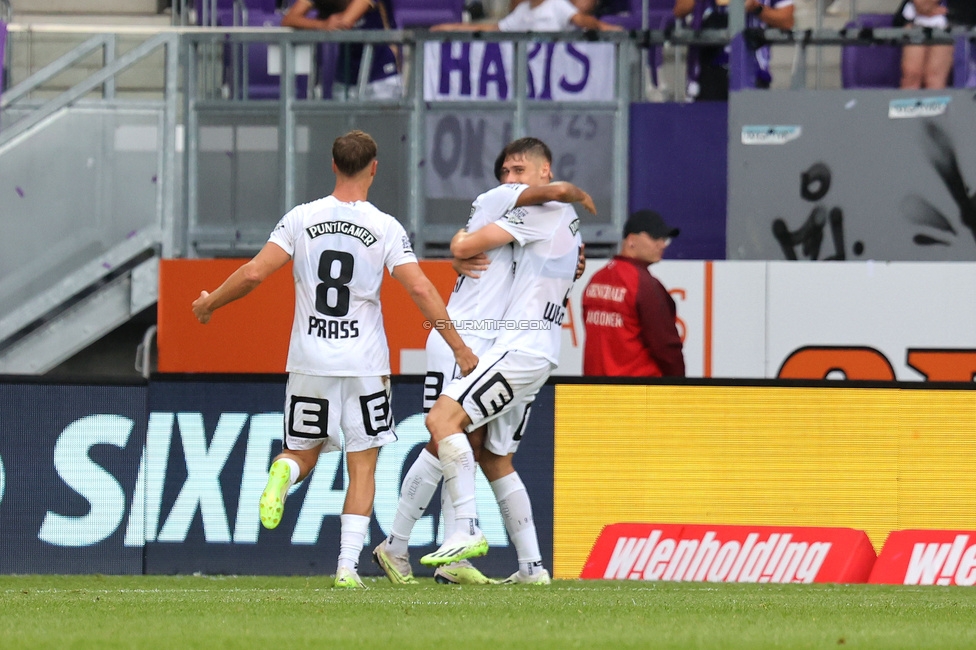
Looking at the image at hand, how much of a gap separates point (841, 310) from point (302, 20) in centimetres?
439

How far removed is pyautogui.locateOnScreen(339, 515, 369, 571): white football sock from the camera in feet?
24.0

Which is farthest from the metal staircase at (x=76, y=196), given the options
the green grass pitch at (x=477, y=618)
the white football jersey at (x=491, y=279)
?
the white football jersey at (x=491, y=279)

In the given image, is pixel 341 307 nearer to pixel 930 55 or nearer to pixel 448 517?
pixel 448 517

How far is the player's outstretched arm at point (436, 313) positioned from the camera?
7.25 meters

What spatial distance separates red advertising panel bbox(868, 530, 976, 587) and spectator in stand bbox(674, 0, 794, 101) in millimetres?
3779

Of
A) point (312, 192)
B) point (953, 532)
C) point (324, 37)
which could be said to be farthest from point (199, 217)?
point (953, 532)

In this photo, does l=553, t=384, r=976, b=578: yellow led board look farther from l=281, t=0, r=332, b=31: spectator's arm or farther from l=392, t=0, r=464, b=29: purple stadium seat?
l=392, t=0, r=464, b=29: purple stadium seat

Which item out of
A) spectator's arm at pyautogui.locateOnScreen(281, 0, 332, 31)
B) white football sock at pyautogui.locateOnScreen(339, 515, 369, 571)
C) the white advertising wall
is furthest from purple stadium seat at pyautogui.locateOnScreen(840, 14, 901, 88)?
white football sock at pyautogui.locateOnScreen(339, 515, 369, 571)

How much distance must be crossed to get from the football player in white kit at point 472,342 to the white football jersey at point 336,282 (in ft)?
1.91

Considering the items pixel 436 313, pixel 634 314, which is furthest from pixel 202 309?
pixel 634 314

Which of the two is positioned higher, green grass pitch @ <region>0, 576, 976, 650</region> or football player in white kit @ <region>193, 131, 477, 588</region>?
football player in white kit @ <region>193, 131, 477, 588</region>

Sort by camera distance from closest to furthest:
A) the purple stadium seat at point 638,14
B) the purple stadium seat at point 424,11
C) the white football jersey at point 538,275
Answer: the white football jersey at point 538,275 < the purple stadium seat at point 638,14 < the purple stadium seat at point 424,11

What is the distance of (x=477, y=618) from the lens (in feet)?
19.1

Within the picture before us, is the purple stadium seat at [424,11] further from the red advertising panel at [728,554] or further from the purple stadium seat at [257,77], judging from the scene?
the red advertising panel at [728,554]
